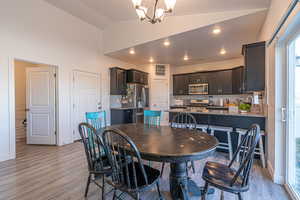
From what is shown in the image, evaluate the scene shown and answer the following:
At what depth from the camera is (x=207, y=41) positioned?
13.4 feet

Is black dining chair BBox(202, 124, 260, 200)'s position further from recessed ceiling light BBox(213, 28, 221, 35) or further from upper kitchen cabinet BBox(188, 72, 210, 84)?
upper kitchen cabinet BBox(188, 72, 210, 84)

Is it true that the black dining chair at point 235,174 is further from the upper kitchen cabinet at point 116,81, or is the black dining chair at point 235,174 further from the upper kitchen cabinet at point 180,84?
the upper kitchen cabinet at point 180,84

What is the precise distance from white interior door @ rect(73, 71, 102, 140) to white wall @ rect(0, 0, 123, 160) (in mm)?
179

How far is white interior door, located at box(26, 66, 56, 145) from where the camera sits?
4.05 metres

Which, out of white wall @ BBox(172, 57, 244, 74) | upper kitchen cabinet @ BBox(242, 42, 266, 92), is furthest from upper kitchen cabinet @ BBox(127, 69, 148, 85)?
upper kitchen cabinet @ BBox(242, 42, 266, 92)

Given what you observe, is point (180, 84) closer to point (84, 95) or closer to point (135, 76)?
point (135, 76)

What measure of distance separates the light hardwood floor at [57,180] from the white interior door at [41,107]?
29.6 inches

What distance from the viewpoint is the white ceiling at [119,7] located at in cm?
279

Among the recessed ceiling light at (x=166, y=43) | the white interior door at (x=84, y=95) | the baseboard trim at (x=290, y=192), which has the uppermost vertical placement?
the recessed ceiling light at (x=166, y=43)

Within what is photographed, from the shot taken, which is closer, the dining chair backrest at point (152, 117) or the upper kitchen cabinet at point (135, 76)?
the dining chair backrest at point (152, 117)

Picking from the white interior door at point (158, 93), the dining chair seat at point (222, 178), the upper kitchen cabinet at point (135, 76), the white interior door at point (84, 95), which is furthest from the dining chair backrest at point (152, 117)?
the white interior door at point (158, 93)

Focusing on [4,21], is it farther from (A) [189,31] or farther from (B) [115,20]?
(A) [189,31]

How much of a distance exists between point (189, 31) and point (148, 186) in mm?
3230

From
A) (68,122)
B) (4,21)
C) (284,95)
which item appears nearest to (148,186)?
(284,95)
